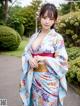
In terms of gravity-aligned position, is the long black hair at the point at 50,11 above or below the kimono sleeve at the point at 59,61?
above

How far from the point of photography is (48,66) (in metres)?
4.42

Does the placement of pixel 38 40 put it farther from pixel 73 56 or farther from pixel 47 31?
pixel 73 56

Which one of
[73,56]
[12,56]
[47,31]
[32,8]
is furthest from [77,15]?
[32,8]

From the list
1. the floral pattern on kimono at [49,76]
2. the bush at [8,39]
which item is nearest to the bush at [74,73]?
the floral pattern on kimono at [49,76]

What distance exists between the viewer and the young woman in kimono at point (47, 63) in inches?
173

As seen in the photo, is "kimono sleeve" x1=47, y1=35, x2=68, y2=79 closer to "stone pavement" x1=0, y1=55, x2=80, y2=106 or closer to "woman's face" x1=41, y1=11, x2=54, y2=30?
"woman's face" x1=41, y1=11, x2=54, y2=30

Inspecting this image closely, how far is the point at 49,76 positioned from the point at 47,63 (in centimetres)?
18

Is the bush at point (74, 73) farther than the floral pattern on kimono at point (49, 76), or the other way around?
the bush at point (74, 73)

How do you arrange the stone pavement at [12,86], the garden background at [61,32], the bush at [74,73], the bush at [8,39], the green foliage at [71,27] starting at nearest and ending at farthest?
1. the stone pavement at [12,86]
2. the bush at [74,73]
3. the garden background at [61,32]
4. the green foliage at [71,27]
5. the bush at [8,39]

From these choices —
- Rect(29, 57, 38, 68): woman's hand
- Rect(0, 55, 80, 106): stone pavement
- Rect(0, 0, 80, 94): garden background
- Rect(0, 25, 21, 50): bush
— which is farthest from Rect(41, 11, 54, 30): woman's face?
Rect(0, 25, 21, 50): bush

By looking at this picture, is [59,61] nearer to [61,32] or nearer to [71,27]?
[71,27]

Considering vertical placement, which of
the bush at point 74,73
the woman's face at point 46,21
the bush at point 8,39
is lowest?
the bush at point 8,39

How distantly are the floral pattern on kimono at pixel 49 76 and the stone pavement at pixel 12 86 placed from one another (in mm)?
2204

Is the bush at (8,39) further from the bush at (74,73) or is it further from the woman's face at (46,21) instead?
the woman's face at (46,21)
